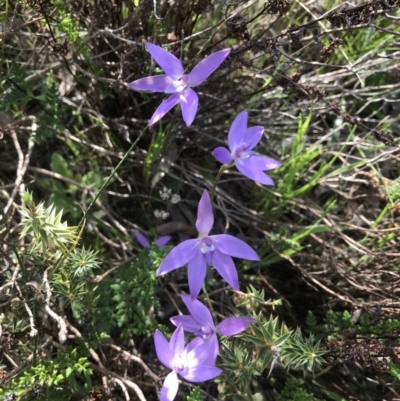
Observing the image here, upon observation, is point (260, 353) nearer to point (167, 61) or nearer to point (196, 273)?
point (196, 273)

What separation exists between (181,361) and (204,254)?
1.04 ft

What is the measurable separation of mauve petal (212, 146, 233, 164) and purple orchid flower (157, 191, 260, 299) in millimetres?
165

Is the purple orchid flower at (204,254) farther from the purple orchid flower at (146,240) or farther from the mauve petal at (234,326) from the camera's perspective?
the purple orchid flower at (146,240)

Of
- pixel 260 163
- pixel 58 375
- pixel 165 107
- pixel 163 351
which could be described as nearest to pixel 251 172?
pixel 260 163

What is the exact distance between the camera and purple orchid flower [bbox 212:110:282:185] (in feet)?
4.77

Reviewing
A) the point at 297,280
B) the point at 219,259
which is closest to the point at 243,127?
the point at 219,259

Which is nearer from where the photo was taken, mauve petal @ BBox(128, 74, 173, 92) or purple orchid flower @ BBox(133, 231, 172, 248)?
mauve petal @ BBox(128, 74, 173, 92)

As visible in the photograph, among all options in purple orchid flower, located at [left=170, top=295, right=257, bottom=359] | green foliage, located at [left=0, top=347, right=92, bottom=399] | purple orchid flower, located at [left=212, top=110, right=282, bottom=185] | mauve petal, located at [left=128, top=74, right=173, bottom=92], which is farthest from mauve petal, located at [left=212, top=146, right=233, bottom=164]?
green foliage, located at [left=0, top=347, right=92, bottom=399]

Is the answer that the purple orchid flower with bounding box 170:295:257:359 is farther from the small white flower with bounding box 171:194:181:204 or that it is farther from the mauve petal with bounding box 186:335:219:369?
the small white flower with bounding box 171:194:181:204

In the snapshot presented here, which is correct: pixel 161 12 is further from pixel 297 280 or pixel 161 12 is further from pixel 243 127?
pixel 297 280

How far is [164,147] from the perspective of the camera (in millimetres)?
1916

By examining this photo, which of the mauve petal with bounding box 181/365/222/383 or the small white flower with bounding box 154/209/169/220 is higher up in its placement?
the mauve petal with bounding box 181/365/222/383

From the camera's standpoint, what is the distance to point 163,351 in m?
1.42

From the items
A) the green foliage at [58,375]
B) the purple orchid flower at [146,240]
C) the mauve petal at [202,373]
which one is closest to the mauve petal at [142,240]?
the purple orchid flower at [146,240]
